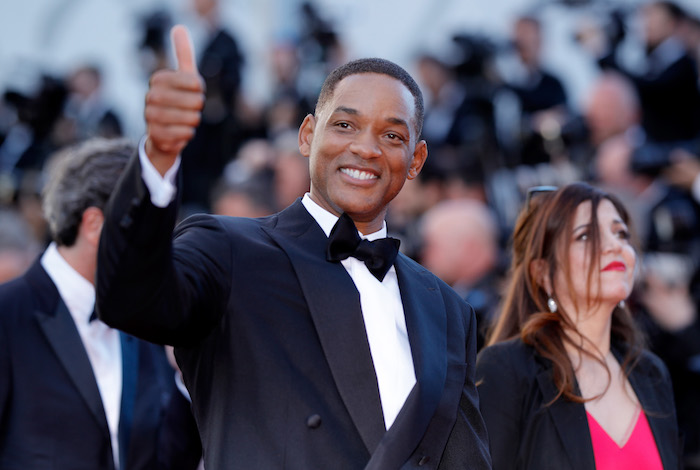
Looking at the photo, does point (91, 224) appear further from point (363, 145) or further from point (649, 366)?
point (649, 366)

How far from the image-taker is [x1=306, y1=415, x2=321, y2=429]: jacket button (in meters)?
1.96

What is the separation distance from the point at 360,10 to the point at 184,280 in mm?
8352

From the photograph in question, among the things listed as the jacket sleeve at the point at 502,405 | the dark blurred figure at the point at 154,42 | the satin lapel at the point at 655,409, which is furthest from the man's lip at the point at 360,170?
the dark blurred figure at the point at 154,42

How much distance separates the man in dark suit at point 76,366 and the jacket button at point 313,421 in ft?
3.98

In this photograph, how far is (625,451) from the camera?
2.95 meters

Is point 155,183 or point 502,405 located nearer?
point 155,183

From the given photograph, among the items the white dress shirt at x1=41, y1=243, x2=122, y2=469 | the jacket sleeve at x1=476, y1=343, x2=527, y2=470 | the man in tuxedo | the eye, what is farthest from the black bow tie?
the white dress shirt at x1=41, y1=243, x2=122, y2=469

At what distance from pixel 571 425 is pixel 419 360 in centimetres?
105

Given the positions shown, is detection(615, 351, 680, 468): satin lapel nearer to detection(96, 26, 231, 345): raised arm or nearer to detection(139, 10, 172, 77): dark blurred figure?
detection(96, 26, 231, 345): raised arm

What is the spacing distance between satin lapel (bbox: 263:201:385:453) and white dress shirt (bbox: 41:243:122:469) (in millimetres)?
1198

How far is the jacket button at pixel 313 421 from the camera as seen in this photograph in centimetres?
196

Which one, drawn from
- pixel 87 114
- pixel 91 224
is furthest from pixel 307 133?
pixel 87 114

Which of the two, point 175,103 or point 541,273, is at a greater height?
point 175,103

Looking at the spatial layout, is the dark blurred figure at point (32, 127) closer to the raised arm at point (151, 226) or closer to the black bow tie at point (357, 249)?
the black bow tie at point (357, 249)
